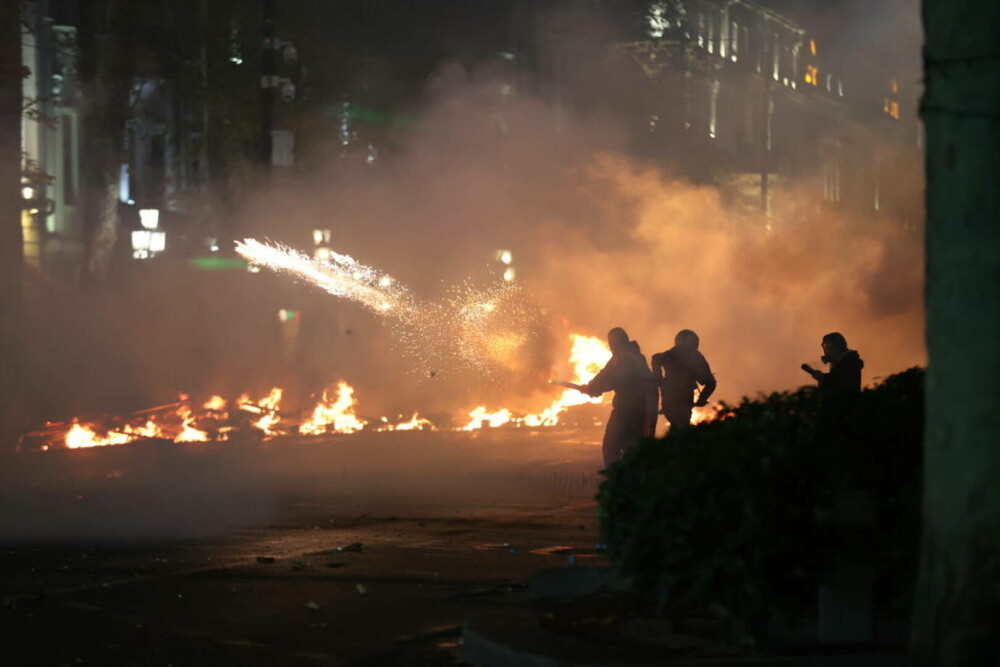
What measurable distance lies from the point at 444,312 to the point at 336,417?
5.72 m

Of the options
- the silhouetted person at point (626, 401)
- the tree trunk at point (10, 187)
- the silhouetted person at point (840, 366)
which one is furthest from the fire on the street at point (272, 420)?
the silhouetted person at point (840, 366)

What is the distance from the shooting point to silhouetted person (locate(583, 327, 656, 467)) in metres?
12.8

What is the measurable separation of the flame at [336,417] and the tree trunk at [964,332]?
55.4 feet

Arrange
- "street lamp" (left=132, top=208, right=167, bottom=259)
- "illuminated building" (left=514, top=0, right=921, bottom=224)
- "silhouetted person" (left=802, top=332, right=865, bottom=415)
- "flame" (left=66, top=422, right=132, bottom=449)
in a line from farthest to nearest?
"illuminated building" (left=514, top=0, right=921, bottom=224) < "street lamp" (left=132, top=208, right=167, bottom=259) < "flame" (left=66, top=422, right=132, bottom=449) < "silhouetted person" (left=802, top=332, right=865, bottom=415)

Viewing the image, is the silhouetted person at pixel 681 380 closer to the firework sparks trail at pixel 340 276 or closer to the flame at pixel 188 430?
the flame at pixel 188 430

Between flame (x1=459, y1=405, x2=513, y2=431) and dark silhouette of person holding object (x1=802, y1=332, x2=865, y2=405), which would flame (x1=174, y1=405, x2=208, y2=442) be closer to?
flame (x1=459, y1=405, x2=513, y2=431)

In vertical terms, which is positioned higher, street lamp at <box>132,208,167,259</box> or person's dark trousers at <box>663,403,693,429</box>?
street lamp at <box>132,208,167,259</box>

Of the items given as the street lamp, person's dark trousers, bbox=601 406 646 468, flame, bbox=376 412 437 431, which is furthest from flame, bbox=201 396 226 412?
person's dark trousers, bbox=601 406 646 468

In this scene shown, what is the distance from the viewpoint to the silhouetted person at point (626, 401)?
41.9 ft

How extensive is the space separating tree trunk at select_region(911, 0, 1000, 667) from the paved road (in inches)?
97.6

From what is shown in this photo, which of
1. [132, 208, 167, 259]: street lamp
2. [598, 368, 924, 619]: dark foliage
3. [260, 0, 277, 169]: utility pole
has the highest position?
[260, 0, 277, 169]: utility pole

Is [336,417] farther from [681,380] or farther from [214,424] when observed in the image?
[681,380]

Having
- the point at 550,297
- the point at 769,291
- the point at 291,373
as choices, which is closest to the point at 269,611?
the point at 291,373

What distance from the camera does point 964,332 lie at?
18.1 feet
